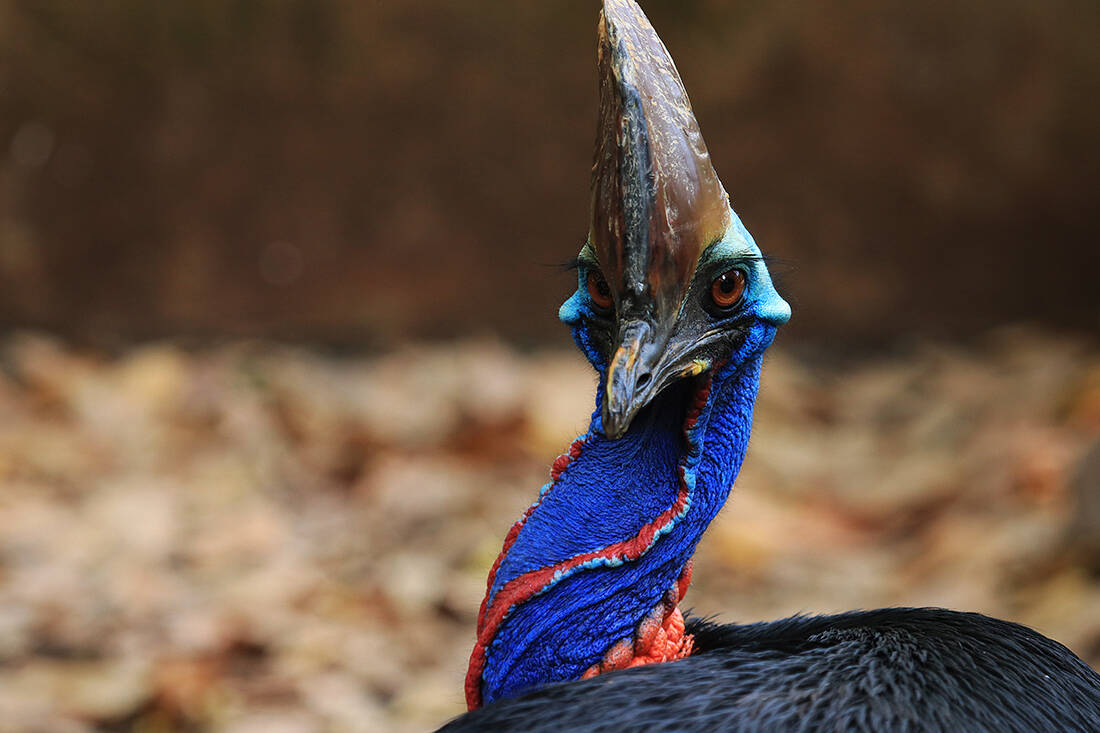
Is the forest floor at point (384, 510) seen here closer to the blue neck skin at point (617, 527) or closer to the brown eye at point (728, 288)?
the blue neck skin at point (617, 527)

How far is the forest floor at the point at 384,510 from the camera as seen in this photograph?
2.80 meters

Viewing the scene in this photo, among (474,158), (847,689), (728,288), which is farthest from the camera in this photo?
(474,158)

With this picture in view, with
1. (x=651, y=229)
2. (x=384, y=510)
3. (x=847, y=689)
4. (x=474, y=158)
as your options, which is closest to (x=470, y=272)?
(x=474, y=158)

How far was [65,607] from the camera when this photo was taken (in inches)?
118

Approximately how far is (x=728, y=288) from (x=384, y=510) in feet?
7.86

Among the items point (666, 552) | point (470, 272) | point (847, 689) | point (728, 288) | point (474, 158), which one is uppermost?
point (474, 158)

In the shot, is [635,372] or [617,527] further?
[617,527]

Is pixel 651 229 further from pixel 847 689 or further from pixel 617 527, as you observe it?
pixel 847 689

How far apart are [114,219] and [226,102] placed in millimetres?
579

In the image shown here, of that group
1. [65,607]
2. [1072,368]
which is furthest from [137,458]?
[1072,368]

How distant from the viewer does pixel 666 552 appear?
147cm

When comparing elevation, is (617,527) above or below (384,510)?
below

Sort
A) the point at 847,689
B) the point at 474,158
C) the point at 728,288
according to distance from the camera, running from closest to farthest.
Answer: the point at 847,689 → the point at 728,288 → the point at 474,158

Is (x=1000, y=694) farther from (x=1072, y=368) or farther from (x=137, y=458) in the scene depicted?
(x=1072, y=368)
